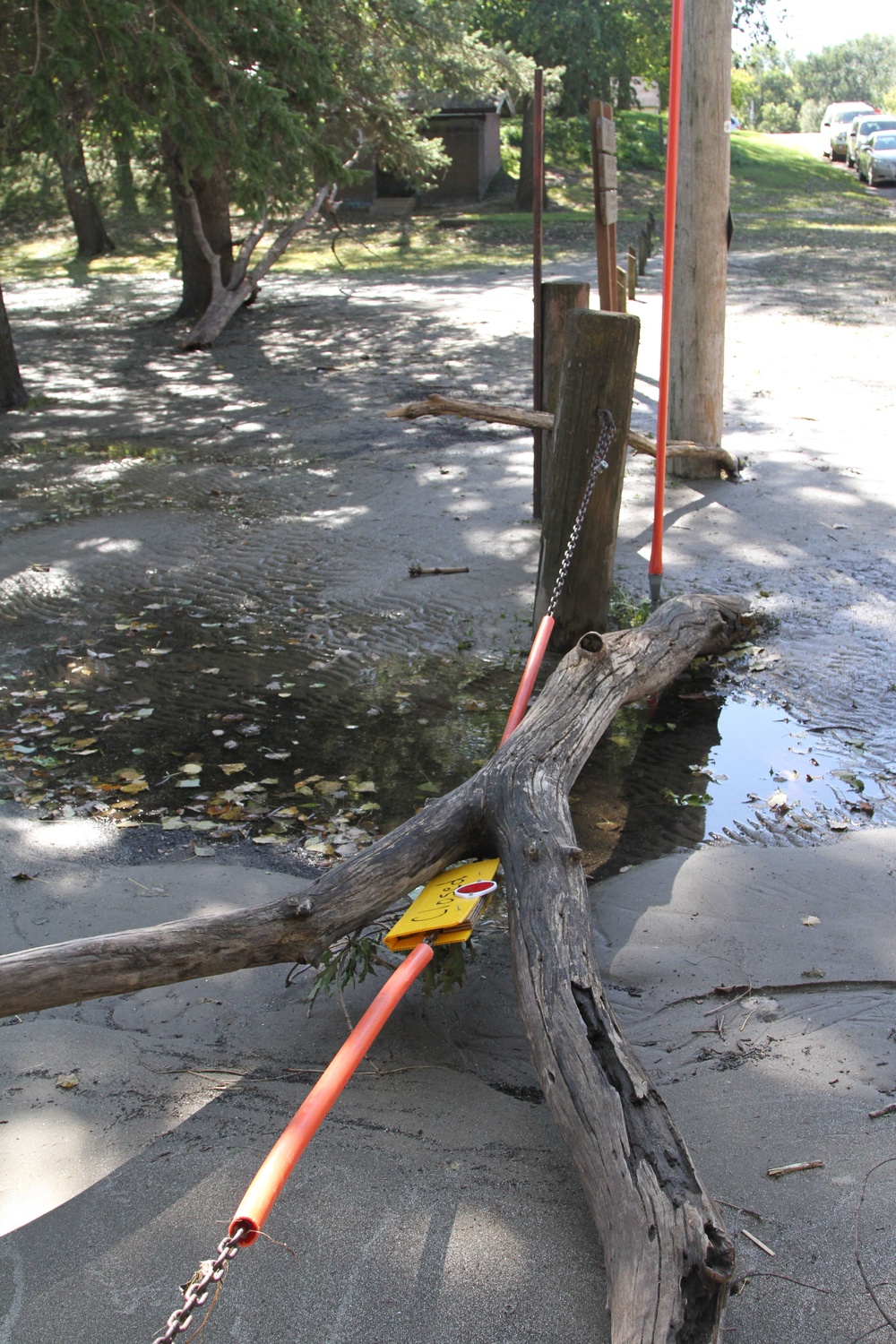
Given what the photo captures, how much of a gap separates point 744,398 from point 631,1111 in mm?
9580

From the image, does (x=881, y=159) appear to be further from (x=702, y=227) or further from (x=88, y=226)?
(x=702, y=227)

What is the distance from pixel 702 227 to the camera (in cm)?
799

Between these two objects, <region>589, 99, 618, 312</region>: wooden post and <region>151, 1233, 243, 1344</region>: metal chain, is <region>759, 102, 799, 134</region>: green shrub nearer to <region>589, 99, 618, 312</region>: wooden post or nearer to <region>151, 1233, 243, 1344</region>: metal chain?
<region>589, 99, 618, 312</region>: wooden post

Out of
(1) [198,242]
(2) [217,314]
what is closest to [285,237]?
(1) [198,242]

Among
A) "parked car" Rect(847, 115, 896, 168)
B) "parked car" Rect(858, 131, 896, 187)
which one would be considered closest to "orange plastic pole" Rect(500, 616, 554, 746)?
"parked car" Rect(858, 131, 896, 187)

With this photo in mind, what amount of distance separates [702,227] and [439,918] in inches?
260

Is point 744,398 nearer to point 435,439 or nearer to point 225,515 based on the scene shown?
point 435,439

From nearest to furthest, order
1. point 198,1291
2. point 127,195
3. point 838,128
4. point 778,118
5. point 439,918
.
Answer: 1. point 198,1291
2. point 439,918
3. point 127,195
4. point 838,128
5. point 778,118

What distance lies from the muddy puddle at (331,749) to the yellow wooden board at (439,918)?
100cm

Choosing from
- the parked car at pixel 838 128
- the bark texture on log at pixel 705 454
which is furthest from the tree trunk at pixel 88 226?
the parked car at pixel 838 128

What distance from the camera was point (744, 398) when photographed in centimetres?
1087

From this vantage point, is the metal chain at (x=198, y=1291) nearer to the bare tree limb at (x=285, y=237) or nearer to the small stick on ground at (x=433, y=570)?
the small stick on ground at (x=433, y=570)

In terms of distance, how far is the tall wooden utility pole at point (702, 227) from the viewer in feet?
25.0

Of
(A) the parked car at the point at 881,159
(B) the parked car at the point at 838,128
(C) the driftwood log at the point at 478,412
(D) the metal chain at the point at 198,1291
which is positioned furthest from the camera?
(B) the parked car at the point at 838,128
